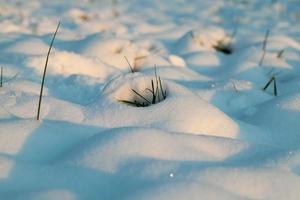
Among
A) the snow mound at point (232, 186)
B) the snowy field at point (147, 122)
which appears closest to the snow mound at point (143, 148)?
the snowy field at point (147, 122)

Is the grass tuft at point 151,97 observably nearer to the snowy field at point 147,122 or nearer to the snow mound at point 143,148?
the snowy field at point 147,122

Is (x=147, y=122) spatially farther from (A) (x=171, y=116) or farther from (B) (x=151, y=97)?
(B) (x=151, y=97)

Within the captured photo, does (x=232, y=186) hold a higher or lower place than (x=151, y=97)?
higher

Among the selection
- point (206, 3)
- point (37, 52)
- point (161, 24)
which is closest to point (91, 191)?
point (37, 52)

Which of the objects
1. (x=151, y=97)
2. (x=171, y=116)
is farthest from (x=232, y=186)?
(x=151, y=97)

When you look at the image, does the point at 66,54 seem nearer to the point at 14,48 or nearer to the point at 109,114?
the point at 14,48

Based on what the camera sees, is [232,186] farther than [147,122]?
No

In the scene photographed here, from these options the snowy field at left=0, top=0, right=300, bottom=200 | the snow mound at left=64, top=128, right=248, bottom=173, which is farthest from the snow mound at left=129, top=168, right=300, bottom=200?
the snow mound at left=64, top=128, right=248, bottom=173

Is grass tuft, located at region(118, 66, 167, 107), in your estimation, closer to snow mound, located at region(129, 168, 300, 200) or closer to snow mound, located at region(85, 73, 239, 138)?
snow mound, located at region(85, 73, 239, 138)
